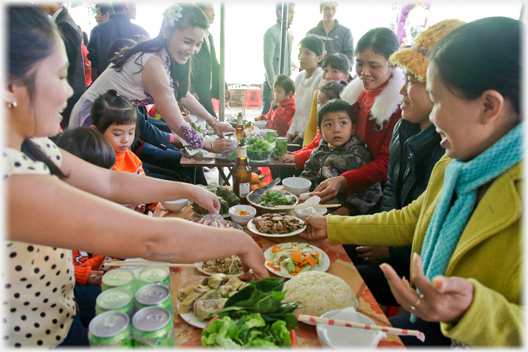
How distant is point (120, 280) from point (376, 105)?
2.26 m

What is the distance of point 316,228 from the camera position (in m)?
1.72

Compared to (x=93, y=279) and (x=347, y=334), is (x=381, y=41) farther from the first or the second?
(x=93, y=279)

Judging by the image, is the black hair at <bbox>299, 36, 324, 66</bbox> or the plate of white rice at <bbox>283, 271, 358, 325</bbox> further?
the black hair at <bbox>299, 36, 324, 66</bbox>

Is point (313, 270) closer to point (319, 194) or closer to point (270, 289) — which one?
point (270, 289)

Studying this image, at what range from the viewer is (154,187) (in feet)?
5.22

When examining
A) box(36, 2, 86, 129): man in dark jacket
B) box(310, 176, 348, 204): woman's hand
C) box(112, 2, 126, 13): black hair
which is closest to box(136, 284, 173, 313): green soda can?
box(310, 176, 348, 204): woman's hand

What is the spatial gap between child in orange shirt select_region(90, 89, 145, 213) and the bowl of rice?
6.38 feet

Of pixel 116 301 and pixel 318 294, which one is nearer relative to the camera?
pixel 116 301

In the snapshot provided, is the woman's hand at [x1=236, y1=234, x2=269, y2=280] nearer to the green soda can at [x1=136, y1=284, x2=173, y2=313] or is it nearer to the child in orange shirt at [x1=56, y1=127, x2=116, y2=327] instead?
the green soda can at [x1=136, y1=284, x2=173, y2=313]

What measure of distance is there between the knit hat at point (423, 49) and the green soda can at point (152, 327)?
1.69 m

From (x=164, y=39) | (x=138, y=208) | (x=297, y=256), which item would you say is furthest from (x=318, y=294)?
(x=164, y=39)

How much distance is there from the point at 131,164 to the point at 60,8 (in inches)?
98.6

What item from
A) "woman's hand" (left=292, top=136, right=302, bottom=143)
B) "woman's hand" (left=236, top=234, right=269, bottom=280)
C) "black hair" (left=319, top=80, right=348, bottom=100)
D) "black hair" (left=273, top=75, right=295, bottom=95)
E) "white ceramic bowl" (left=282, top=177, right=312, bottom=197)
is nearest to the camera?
"woman's hand" (left=236, top=234, right=269, bottom=280)

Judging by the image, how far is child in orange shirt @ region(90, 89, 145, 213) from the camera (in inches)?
101
